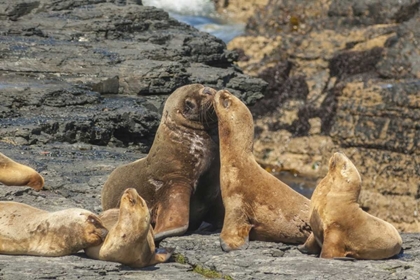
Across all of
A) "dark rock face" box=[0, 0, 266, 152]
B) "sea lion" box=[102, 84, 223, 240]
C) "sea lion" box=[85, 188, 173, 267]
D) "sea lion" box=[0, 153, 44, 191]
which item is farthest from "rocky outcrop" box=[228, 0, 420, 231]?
"sea lion" box=[85, 188, 173, 267]

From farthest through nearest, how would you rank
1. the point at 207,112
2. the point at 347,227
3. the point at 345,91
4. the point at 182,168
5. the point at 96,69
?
the point at 345,91, the point at 96,69, the point at 207,112, the point at 182,168, the point at 347,227

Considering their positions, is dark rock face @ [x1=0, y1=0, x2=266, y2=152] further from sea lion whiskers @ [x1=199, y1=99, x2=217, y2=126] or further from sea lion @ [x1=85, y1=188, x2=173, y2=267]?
sea lion @ [x1=85, y1=188, x2=173, y2=267]

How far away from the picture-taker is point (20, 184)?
367 inches

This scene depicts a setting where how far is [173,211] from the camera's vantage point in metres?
8.26

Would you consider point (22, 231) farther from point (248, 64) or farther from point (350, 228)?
point (248, 64)

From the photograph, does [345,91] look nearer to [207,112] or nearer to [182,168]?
[207,112]

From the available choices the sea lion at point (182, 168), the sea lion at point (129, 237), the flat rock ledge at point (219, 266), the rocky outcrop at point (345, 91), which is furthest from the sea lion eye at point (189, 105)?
the rocky outcrop at point (345, 91)

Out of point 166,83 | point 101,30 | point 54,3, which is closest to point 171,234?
point 166,83

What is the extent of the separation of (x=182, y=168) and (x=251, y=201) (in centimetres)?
70

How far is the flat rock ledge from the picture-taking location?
6898mm

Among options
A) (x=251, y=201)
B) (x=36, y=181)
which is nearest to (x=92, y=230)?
(x=251, y=201)

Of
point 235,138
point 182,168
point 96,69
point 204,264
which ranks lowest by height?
point 204,264

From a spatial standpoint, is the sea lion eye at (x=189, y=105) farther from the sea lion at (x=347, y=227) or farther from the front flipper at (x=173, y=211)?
the sea lion at (x=347, y=227)

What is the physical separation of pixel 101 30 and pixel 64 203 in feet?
19.1
